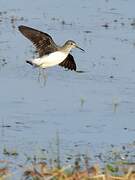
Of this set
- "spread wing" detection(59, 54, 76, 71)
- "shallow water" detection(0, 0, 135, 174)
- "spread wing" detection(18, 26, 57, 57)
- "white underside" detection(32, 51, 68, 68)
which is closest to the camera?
"shallow water" detection(0, 0, 135, 174)

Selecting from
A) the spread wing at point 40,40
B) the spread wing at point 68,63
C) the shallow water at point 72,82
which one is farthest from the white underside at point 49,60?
the spread wing at point 68,63

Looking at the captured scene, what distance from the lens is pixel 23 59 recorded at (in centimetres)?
1234

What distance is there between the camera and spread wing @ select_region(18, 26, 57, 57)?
10.4 metres

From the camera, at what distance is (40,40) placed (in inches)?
412

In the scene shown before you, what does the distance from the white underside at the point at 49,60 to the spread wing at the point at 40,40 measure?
194 millimetres

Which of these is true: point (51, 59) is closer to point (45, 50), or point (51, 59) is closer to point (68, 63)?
point (45, 50)

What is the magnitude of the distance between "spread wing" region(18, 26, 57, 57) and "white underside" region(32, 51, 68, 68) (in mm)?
194

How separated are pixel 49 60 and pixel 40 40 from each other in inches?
13.4

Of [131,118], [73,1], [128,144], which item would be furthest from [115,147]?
[73,1]

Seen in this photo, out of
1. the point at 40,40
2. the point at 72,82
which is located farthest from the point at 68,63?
the point at 40,40

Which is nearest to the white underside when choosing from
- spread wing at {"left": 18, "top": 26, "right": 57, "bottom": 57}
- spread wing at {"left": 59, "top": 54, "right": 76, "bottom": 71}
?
spread wing at {"left": 18, "top": 26, "right": 57, "bottom": 57}

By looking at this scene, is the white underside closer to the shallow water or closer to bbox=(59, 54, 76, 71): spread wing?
the shallow water

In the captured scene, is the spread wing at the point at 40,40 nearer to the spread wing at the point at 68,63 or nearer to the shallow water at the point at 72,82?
the spread wing at the point at 68,63

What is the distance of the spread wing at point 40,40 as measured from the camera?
1042 centimetres
